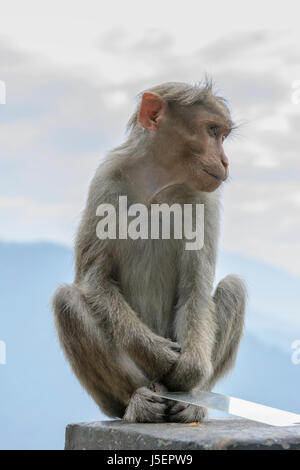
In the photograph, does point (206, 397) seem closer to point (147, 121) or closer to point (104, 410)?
point (104, 410)

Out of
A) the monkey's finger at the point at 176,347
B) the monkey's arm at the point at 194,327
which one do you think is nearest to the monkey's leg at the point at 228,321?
the monkey's arm at the point at 194,327

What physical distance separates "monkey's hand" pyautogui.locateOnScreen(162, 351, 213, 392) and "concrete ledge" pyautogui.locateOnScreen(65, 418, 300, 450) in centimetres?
29

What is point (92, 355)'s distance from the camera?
5172 millimetres

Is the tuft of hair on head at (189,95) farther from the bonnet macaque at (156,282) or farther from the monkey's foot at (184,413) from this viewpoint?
the monkey's foot at (184,413)

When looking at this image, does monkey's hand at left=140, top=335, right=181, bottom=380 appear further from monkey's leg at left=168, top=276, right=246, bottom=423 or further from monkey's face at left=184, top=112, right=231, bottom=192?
monkey's face at left=184, top=112, right=231, bottom=192

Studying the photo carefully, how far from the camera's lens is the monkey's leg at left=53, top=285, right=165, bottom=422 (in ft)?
16.9

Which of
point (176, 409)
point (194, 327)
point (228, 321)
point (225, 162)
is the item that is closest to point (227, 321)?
point (228, 321)

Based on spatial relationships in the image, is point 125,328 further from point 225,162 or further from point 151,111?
point 151,111

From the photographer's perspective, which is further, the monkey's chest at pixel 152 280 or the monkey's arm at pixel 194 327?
the monkey's chest at pixel 152 280

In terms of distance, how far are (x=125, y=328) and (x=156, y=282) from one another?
52cm

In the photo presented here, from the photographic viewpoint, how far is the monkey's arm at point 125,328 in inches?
205

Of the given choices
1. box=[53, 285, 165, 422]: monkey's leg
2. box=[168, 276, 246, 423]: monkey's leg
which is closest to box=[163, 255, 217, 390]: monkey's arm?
box=[168, 276, 246, 423]: monkey's leg

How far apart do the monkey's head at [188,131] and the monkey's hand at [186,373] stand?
48.1 inches
